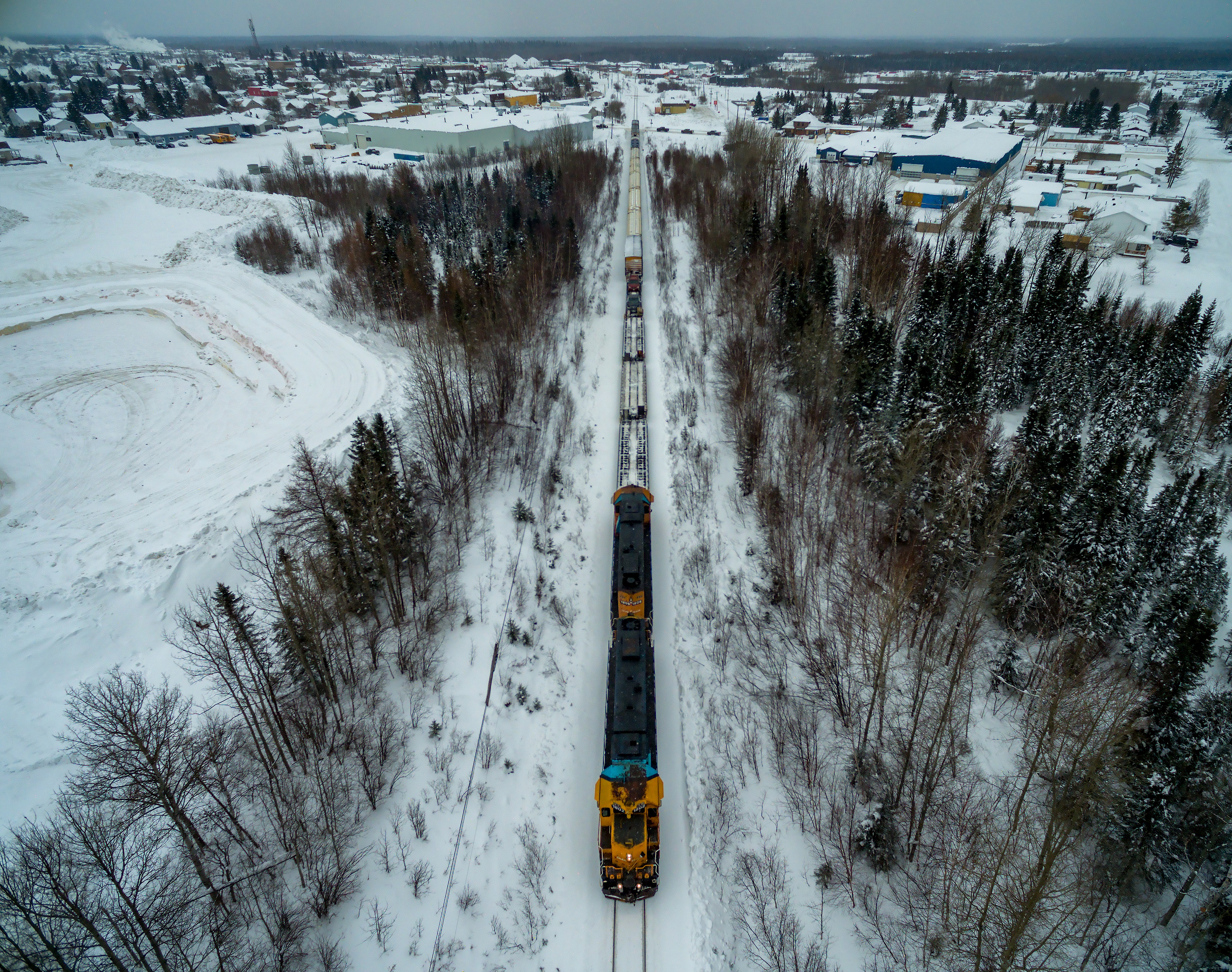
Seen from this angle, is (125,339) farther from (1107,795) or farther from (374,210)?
(1107,795)

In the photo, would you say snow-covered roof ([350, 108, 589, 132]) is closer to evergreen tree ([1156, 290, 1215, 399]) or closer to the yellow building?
the yellow building

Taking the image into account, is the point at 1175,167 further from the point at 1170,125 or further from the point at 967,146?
the point at 1170,125

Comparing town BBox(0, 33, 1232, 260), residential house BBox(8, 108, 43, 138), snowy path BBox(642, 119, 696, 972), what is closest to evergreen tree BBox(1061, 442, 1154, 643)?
snowy path BBox(642, 119, 696, 972)

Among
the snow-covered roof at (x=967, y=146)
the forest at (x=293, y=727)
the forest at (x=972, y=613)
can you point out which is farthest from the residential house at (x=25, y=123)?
the snow-covered roof at (x=967, y=146)

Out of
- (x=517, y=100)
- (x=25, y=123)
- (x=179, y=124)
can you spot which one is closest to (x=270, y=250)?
(x=179, y=124)

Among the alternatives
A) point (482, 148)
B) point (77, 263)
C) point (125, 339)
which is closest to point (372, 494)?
point (125, 339)

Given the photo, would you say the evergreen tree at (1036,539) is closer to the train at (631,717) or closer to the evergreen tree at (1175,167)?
the train at (631,717)
